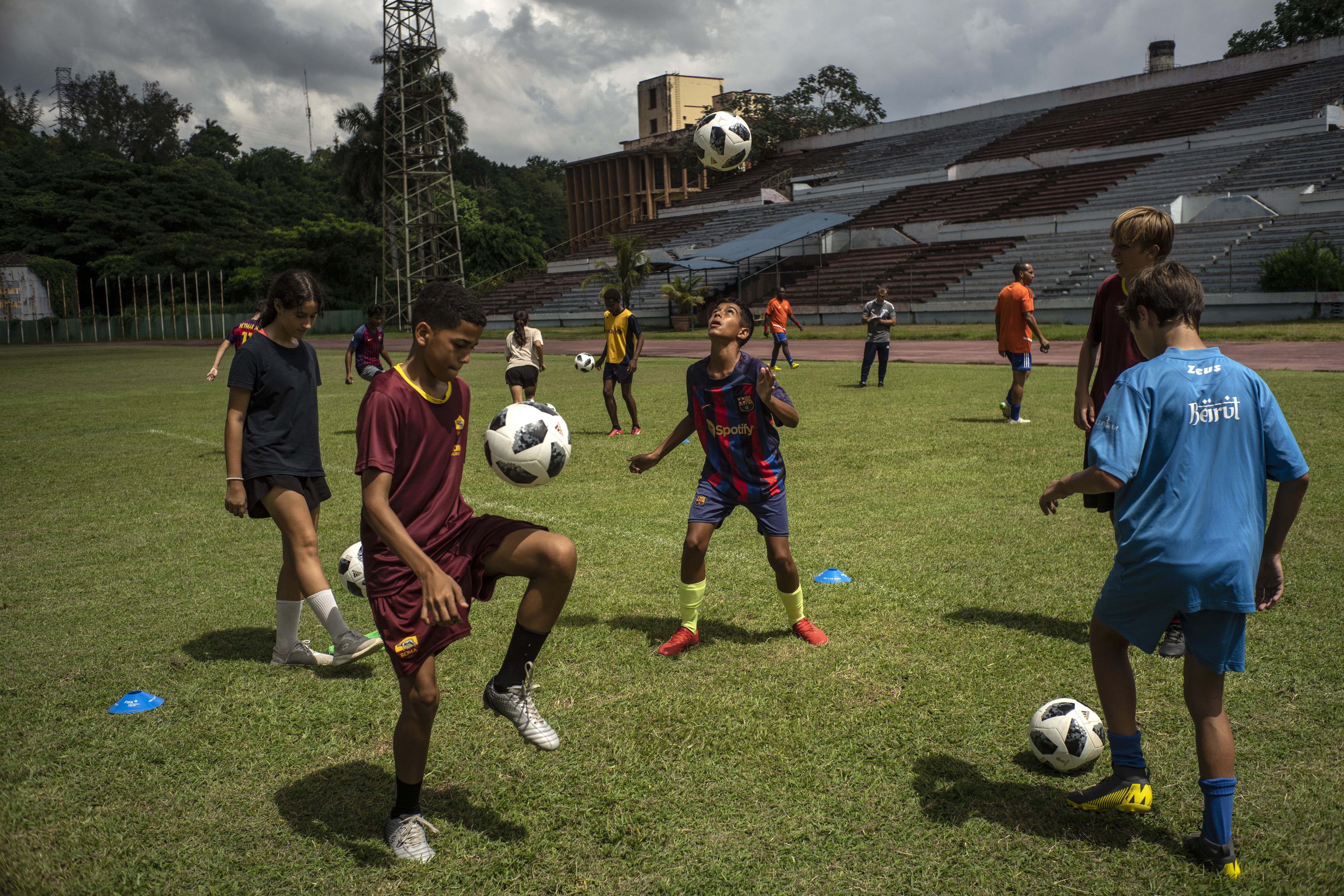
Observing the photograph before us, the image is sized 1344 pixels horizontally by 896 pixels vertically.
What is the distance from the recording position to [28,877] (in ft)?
10.4

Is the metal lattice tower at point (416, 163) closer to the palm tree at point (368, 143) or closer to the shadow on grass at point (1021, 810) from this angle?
the palm tree at point (368, 143)

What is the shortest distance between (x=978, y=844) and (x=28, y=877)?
319cm

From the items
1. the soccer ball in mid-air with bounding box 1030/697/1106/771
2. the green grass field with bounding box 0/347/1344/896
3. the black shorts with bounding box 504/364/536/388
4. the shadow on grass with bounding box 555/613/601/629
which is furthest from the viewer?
the black shorts with bounding box 504/364/536/388

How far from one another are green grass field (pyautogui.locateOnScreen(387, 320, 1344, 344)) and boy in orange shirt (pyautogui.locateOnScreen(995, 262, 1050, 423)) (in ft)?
45.5

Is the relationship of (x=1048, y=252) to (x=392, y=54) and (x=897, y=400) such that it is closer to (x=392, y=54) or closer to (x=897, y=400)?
(x=897, y=400)

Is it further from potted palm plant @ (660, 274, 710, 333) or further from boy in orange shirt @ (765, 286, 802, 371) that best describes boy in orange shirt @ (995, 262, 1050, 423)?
potted palm plant @ (660, 274, 710, 333)

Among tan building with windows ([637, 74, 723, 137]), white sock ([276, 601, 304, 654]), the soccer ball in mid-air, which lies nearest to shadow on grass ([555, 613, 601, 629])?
white sock ([276, 601, 304, 654])

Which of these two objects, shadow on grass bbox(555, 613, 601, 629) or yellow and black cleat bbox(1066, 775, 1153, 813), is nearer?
yellow and black cleat bbox(1066, 775, 1153, 813)

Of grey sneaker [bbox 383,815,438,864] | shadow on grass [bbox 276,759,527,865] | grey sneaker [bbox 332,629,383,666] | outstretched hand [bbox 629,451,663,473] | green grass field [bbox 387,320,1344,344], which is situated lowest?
shadow on grass [bbox 276,759,527,865]

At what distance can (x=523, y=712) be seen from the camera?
3.45 m

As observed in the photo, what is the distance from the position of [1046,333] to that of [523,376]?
22.1 metres

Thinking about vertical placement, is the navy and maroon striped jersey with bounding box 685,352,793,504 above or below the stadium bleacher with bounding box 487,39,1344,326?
below

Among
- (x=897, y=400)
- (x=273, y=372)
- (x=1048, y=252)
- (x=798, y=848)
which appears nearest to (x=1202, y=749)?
(x=798, y=848)

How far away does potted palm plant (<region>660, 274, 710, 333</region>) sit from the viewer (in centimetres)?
4422
